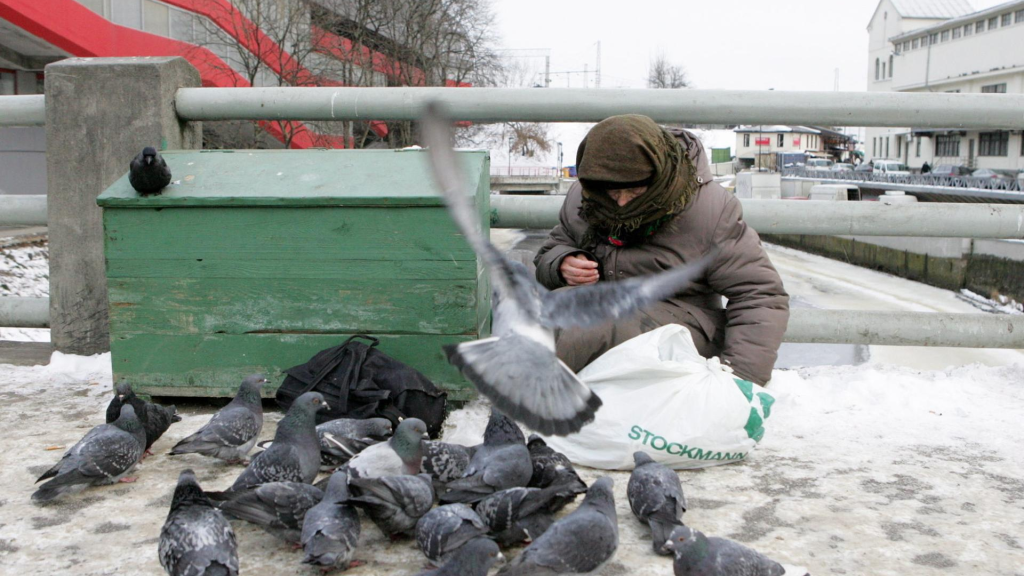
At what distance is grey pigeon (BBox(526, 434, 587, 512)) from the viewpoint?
109 inches

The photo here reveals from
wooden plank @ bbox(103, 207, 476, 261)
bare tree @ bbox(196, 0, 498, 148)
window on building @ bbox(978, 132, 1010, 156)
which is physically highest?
bare tree @ bbox(196, 0, 498, 148)

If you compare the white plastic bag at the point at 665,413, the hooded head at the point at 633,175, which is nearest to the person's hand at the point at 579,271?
the hooded head at the point at 633,175

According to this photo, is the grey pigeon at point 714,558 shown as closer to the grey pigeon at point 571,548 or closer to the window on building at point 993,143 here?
the grey pigeon at point 571,548

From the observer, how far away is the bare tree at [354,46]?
945 inches

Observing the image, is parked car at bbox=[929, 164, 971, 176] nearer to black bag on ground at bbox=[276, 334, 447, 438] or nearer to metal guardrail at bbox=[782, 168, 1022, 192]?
metal guardrail at bbox=[782, 168, 1022, 192]

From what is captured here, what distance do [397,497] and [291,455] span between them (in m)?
0.55

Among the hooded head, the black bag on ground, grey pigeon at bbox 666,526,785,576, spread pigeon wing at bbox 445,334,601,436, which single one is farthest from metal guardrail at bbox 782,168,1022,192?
grey pigeon at bbox 666,526,785,576

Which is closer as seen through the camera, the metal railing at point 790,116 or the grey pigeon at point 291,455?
the grey pigeon at point 291,455

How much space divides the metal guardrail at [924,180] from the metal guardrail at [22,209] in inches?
1190

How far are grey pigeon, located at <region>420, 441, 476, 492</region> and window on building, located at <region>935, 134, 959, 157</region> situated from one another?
61483 millimetres

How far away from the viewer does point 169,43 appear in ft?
75.9

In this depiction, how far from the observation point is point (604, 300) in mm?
2979

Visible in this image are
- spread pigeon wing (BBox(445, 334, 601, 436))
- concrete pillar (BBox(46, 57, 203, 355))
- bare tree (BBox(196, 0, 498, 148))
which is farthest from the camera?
bare tree (BBox(196, 0, 498, 148))

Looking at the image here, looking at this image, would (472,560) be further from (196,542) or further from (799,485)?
(799,485)
